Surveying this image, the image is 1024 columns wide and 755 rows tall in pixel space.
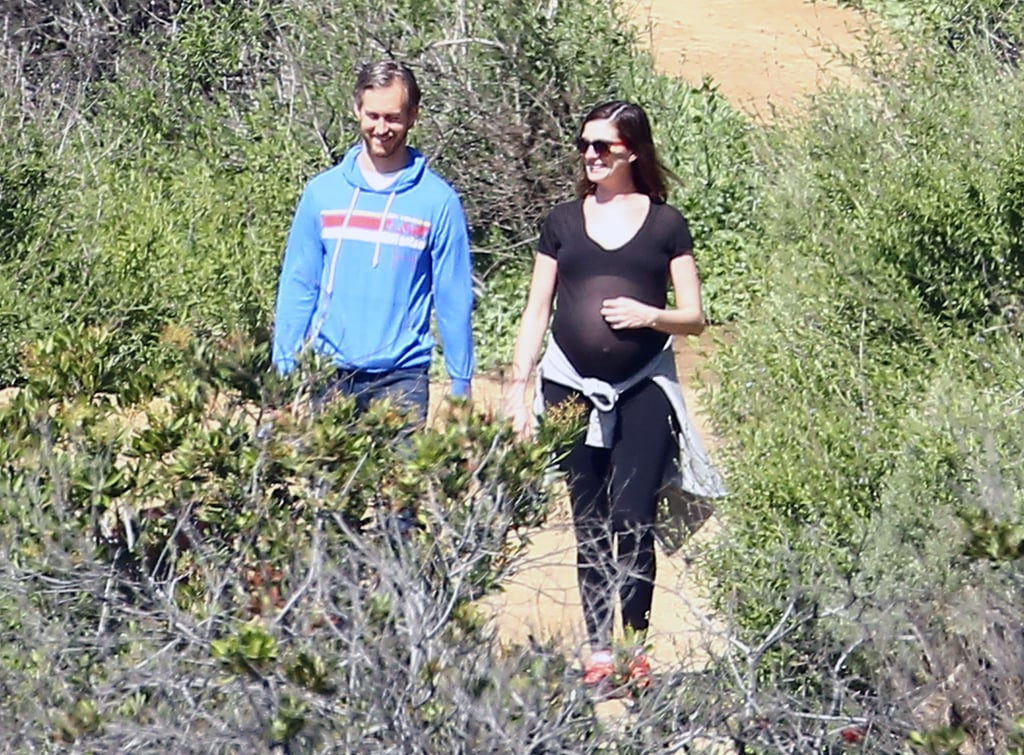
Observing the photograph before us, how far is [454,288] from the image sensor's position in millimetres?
4266

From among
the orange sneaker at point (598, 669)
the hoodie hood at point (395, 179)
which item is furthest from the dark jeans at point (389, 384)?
the orange sneaker at point (598, 669)

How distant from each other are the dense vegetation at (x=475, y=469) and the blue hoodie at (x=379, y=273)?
0.32 m

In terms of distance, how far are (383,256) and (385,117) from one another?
34 cm

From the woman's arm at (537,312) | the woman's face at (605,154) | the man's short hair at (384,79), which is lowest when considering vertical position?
the woman's arm at (537,312)

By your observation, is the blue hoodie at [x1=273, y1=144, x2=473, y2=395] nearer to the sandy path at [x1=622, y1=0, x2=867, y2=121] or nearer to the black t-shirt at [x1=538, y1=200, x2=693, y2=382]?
the black t-shirt at [x1=538, y1=200, x2=693, y2=382]

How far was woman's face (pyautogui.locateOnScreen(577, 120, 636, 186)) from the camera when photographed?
4.30m

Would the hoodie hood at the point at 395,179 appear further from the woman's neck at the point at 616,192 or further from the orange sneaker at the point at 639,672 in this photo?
the orange sneaker at the point at 639,672

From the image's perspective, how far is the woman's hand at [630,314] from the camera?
4.19m

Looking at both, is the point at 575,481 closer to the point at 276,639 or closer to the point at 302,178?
the point at 276,639

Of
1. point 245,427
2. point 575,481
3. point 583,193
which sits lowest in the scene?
point 575,481

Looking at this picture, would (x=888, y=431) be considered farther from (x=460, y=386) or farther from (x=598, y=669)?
(x=598, y=669)

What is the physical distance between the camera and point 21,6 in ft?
36.5

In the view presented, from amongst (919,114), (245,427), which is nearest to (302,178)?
(919,114)

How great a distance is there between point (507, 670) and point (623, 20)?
6.94m
